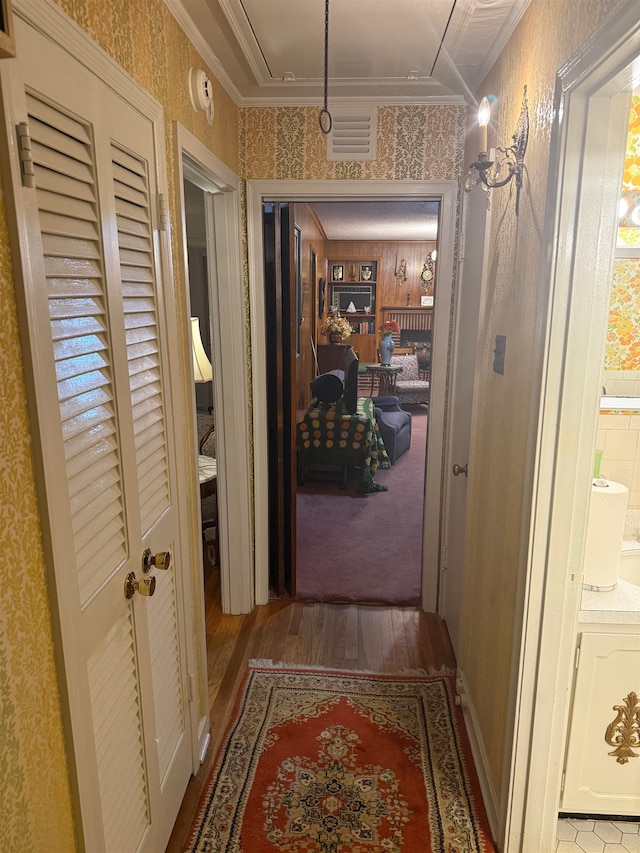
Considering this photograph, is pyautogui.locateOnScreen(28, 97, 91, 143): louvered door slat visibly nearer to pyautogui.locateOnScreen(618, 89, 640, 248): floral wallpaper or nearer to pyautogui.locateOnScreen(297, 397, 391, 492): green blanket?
pyautogui.locateOnScreen(618, 89, 640, 248): floral wallpaper

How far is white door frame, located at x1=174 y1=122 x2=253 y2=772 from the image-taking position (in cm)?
231

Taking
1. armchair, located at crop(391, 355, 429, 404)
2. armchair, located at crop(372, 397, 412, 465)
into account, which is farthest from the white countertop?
armchair, located at crop(391, 355, 429, 404)

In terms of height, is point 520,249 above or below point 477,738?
above

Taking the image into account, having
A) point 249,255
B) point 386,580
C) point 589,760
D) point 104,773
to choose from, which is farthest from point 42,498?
point 386,580

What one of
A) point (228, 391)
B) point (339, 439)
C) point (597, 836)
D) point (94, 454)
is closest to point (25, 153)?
point (94, 454)

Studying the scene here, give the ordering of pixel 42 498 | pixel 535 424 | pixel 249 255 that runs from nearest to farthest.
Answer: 1. pixel 42 498
2. pixel 535 424
3. pixel 249 255

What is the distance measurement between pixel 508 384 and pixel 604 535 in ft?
1.72

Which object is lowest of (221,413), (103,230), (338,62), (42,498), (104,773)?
(104,773)

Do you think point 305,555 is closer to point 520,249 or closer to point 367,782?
point 367,782

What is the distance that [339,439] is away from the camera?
484 centimetres

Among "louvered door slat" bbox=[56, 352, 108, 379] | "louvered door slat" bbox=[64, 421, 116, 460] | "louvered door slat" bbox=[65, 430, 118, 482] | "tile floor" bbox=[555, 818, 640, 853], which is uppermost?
"louvered door slat" bbox=[56, 352, 108, 379]

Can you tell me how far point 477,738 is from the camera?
6.79ft

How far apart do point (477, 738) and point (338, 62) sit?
2573mm

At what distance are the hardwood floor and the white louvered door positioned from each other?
0.92 m
